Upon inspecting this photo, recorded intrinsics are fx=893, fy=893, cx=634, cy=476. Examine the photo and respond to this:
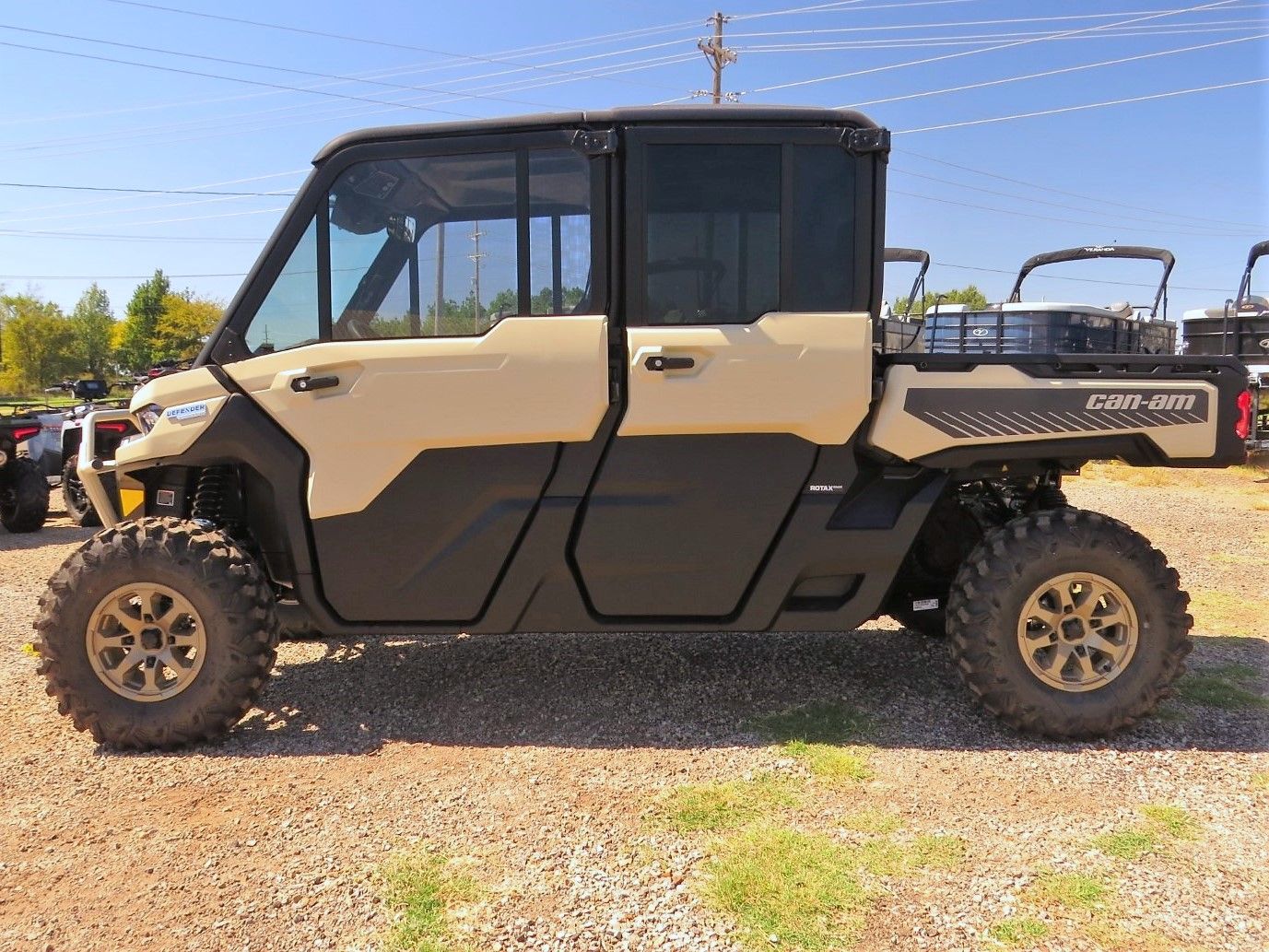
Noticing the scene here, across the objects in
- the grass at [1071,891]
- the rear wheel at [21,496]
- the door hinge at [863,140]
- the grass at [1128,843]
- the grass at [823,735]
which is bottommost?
the grass at [1071,891]

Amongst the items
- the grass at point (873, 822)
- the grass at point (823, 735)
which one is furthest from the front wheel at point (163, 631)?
the grass at point (873, 822)

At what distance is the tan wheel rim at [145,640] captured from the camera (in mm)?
3787

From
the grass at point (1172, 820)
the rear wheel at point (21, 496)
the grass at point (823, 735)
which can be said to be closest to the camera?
the grass at point (1172, 820)

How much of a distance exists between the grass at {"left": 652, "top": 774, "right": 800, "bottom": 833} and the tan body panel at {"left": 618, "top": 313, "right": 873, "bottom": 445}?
4.65ft

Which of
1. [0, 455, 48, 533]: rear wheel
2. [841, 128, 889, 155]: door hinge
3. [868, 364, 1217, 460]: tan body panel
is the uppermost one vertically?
[841, 128, 889, 155]: door hinge

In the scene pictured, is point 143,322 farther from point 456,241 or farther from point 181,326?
point 456,241

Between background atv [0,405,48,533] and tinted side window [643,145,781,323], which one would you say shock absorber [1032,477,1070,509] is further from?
background atv [0,405,48,533]

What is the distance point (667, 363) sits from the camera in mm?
3654

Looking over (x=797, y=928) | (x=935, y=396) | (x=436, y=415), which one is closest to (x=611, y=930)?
(x=797, y=928)

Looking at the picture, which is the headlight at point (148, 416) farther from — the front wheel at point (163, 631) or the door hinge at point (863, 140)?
the door hinge at point (863, 140)

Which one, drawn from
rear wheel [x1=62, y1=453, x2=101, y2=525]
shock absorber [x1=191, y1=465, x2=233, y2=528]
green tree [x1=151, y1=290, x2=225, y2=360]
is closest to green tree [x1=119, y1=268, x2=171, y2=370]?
green tree [x1=151, y1=290, x2=225, y2=360]

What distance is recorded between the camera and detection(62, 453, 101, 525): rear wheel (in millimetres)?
10398

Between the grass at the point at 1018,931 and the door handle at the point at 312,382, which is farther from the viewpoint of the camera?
the door handle at the point at 312,382

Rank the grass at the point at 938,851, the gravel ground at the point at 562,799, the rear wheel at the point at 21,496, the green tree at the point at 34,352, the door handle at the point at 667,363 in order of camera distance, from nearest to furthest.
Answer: the gravel ground at the point at 562,799
the grass at the point at 938,851
the door handle at the point at 667,363
the rear wheel at the point at 21,496
the green tree at the point at 34,352
